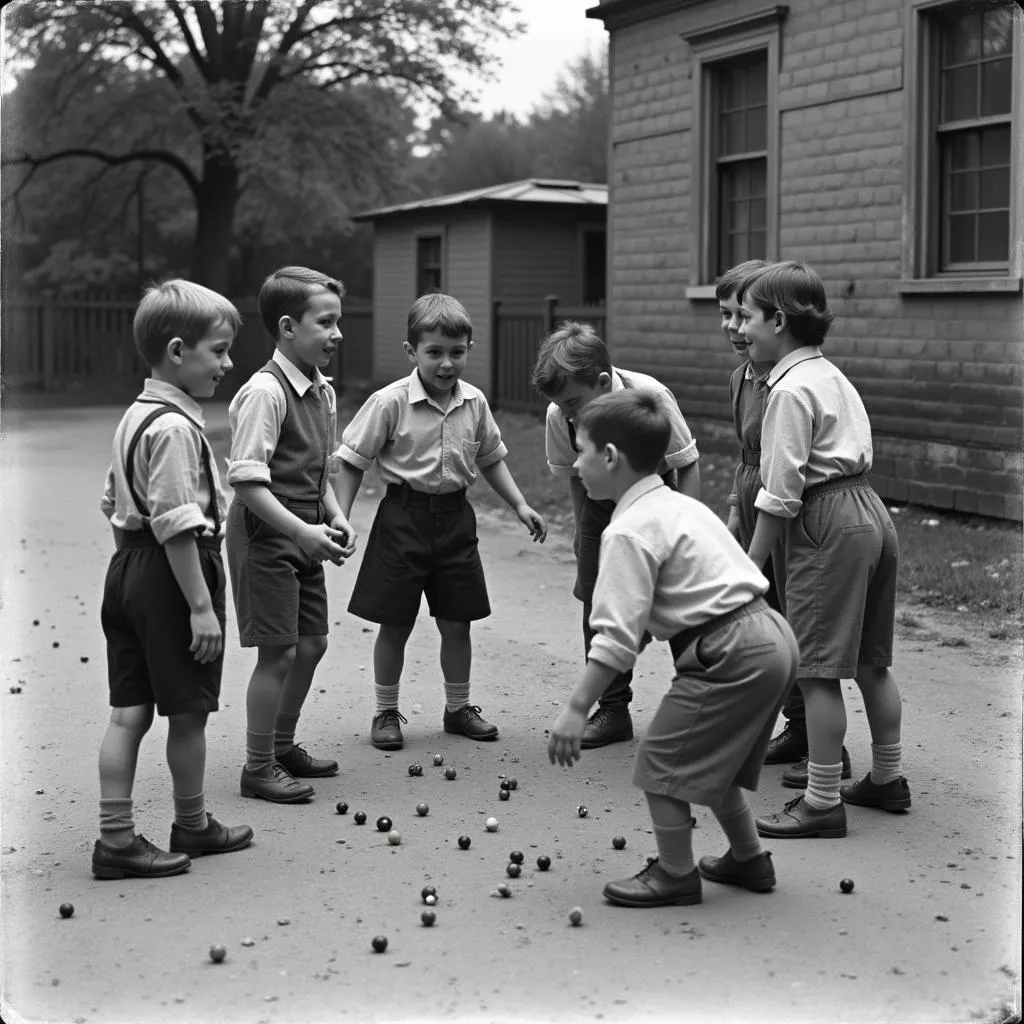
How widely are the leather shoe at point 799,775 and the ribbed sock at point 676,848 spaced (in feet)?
4.46

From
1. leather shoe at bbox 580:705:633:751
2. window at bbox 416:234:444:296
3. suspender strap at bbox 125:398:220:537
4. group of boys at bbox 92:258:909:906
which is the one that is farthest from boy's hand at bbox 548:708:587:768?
window at bbox 416:234:444:296

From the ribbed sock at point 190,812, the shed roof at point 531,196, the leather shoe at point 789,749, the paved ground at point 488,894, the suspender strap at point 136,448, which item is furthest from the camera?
the shed roof at point 531,196

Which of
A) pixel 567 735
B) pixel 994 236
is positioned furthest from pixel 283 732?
pixel 994 236

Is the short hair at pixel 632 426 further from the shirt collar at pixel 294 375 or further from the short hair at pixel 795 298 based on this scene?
the shirt collar at pixel 294 375

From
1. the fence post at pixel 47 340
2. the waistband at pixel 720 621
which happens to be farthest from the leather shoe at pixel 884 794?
the fence post at pixel 47 340

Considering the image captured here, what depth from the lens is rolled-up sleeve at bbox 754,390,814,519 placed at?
4891 millimetres

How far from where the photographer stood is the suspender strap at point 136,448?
4.46 meters

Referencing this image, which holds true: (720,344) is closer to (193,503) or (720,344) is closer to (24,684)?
(24,684)

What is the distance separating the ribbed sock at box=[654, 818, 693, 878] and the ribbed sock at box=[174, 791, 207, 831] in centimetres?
146

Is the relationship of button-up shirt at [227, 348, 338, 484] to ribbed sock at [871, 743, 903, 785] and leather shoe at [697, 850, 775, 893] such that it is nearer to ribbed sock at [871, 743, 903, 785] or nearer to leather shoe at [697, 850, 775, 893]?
leather shoe at [697, 850, 775, 893]

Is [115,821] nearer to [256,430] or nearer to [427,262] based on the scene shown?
[256,430]

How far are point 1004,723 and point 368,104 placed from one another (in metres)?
33.9

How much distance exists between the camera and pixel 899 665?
7312mm

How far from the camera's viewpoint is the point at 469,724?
20.3ft
